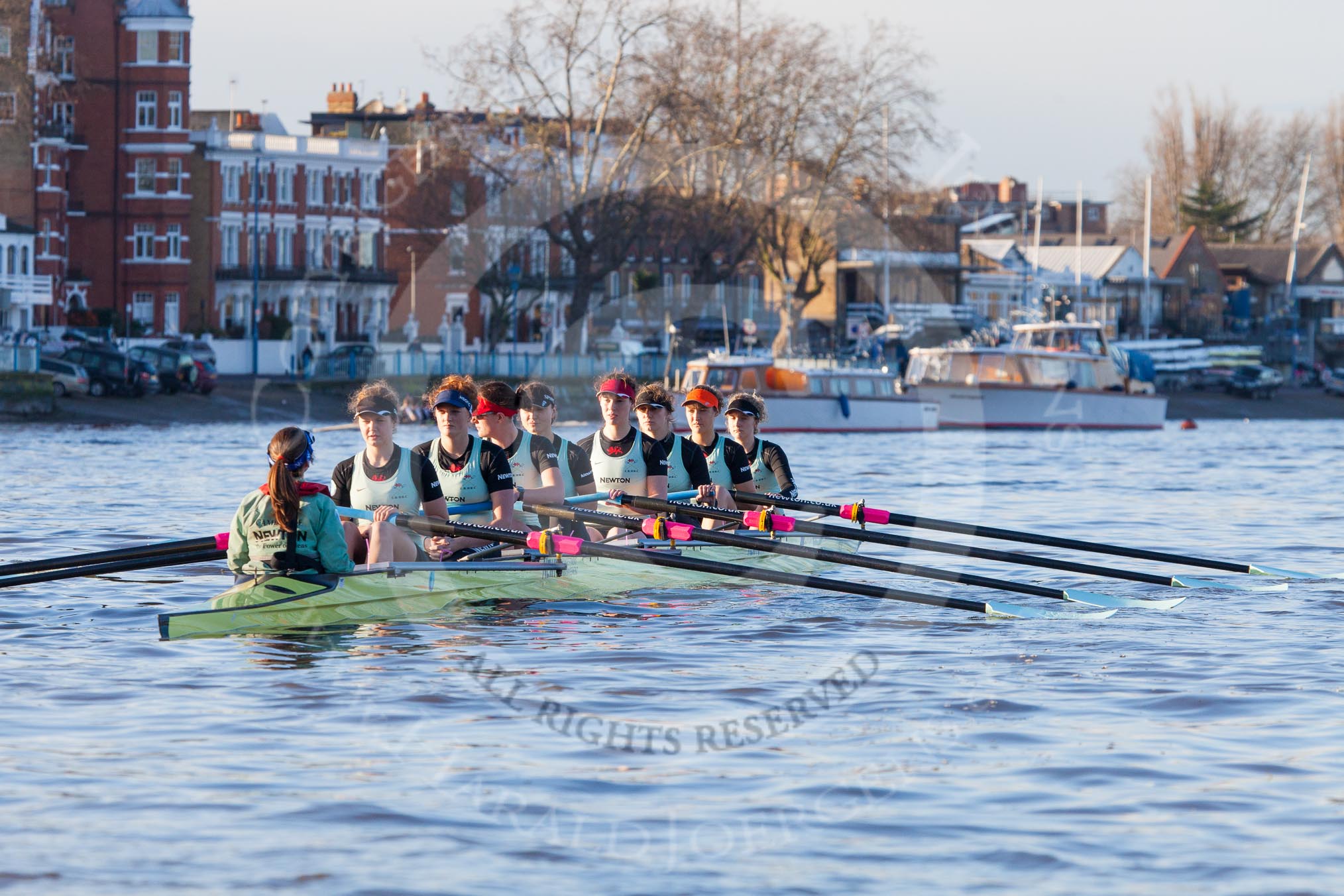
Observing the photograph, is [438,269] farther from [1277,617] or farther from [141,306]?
[1277,617]

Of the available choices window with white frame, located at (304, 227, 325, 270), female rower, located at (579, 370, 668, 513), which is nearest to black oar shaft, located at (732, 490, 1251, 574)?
female rower, located at (579, 370, 668, 513)

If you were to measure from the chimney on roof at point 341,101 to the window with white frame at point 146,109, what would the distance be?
22.0 m

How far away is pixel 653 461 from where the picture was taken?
14008 millimetres

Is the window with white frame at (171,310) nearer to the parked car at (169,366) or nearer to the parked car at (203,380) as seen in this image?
the parked car at (203,380)

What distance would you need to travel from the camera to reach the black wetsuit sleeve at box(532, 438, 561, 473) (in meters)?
13.6

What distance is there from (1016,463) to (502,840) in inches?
1189

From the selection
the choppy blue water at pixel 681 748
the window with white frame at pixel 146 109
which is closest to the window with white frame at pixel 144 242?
the window with white frame at pixel 146 109

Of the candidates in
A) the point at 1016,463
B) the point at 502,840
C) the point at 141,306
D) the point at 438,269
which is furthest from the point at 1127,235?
the point at 502,840

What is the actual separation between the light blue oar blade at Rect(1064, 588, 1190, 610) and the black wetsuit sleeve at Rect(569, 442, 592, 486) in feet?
11.9

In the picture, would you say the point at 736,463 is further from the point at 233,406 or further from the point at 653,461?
the point at 233,406

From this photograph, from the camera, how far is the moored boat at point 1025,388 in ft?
161

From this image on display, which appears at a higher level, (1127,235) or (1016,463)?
(1127,235)

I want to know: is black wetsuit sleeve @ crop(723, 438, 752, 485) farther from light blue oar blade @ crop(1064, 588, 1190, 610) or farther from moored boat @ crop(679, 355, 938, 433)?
moored boat @ crop(679, 355, 938, 433)

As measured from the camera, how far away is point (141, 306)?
6856 cm
